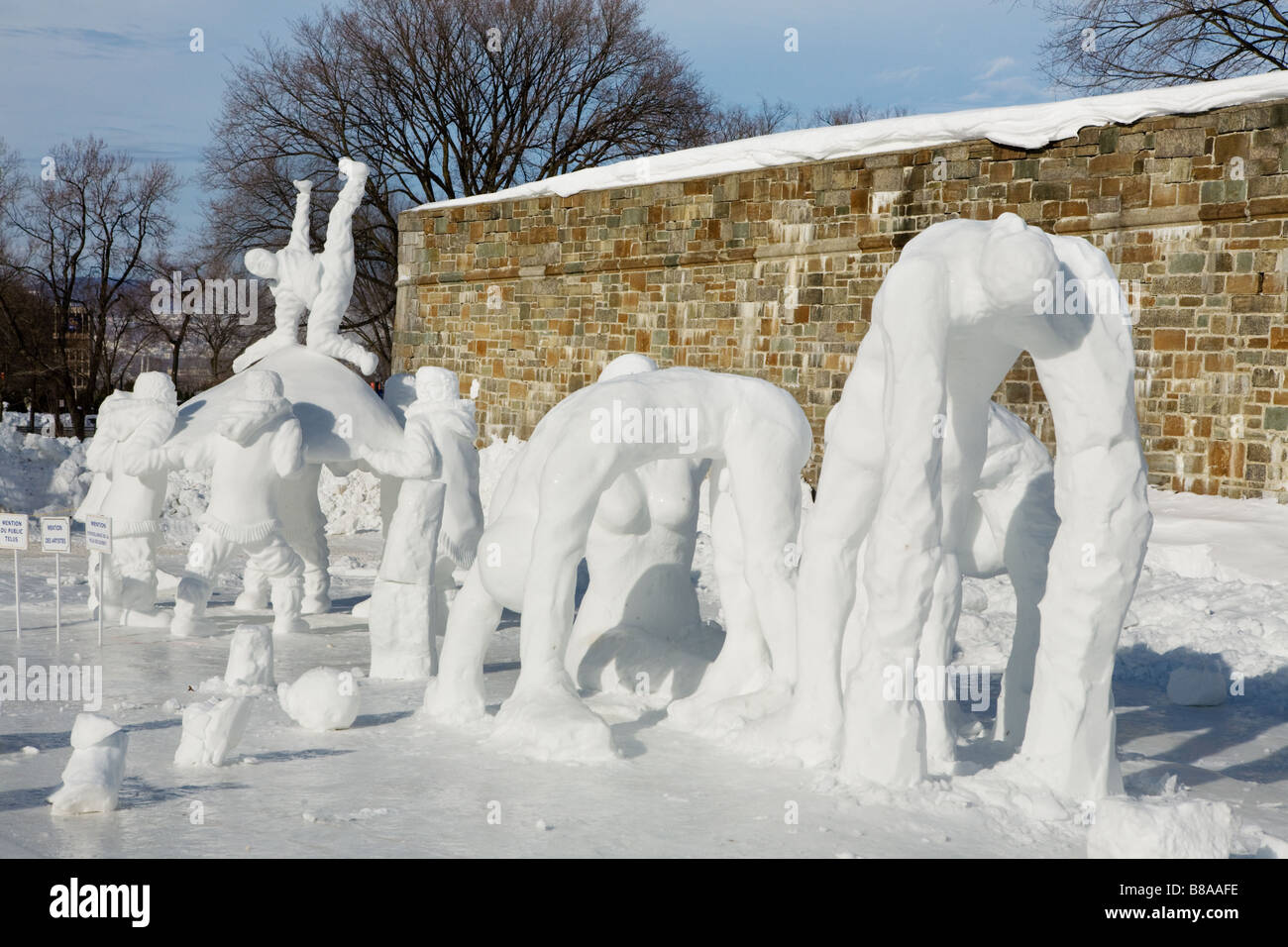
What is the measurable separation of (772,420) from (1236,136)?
26.4 feet

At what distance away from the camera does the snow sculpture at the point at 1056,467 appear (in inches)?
189

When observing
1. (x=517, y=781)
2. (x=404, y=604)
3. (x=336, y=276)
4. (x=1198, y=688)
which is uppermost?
(x=336, y=276)

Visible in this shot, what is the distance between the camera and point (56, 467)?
18172 mm

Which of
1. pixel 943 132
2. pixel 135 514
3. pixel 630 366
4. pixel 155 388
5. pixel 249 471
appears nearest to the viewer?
pixel 630 366

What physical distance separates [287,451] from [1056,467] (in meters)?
4.45

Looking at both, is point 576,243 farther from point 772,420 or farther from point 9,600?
point 772,420

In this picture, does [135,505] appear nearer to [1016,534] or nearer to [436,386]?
[436,386]

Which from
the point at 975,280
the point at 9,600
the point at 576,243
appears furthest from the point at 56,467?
the point at 975,280

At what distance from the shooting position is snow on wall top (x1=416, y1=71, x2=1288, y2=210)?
1217cm

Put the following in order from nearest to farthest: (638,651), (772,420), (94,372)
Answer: (772,420) < (638,651) < (94,372)

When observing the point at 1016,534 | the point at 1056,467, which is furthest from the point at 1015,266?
the point at 1016,534

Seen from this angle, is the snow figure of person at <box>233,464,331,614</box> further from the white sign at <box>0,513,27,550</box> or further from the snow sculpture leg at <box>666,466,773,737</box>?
the snow sculpture leg at <box>666,466,773,737</box>

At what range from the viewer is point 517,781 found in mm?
5188

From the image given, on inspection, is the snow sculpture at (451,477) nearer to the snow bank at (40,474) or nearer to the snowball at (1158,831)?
the snowball at (1158,831)
